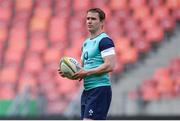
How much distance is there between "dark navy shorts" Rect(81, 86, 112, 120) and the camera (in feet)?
16.9

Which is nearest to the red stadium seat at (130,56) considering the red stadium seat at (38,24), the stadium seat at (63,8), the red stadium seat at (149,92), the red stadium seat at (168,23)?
the red stadium seat at (149,92)

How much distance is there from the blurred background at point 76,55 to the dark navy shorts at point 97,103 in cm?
579

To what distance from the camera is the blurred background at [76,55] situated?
1102cm

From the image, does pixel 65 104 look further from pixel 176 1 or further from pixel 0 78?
pixel 176 1

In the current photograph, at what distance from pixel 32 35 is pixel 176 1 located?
280 cm

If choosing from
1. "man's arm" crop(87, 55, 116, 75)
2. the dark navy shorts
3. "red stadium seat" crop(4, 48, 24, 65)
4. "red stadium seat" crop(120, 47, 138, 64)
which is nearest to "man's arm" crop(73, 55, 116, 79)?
"man's arm" crop(87, 55, 116, 75)

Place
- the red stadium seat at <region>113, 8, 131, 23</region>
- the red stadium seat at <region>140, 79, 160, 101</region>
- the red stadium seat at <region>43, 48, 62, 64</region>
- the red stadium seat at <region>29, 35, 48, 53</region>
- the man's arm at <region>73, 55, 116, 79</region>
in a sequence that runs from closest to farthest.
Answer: the man's arm at <region>73, 55, 116, 79</region>
the red stadium seat at <region>140, 79, 160, 101</region>
the red stadium seat at <region>113, 8, 131, 23</region>
the red stadium seat at <region>43, 48, 62, 64</region>
the red stadium seat at <region>29, 35, 48, 53</region>

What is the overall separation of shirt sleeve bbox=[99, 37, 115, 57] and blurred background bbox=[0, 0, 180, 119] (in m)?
5.86

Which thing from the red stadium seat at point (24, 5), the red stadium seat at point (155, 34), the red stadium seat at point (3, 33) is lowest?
the red stadium seat at point (155, 34)

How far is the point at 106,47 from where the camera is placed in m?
5.11

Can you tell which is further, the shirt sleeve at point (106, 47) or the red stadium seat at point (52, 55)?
the red stadium seat at point (52, 55)

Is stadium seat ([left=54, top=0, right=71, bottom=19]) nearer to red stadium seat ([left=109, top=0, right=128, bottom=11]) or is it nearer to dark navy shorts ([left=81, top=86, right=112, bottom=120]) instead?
red stadium seat ([left=109, top=0, right=128, bottom=11])

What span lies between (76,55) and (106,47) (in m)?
6.23

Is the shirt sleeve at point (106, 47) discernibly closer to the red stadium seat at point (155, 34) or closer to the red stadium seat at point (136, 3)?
the red stadium seat at point (155, 34)
